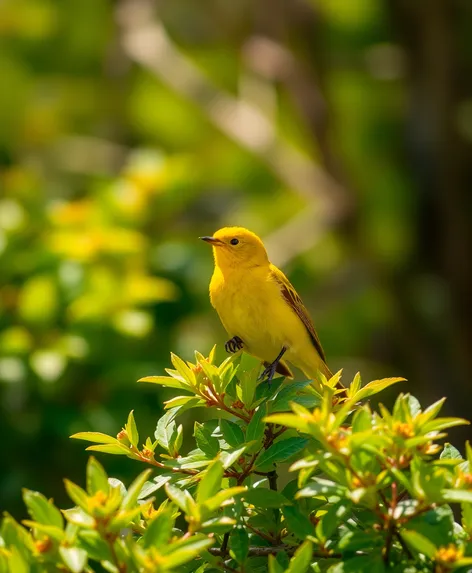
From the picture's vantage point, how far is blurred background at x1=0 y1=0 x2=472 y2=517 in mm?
5125

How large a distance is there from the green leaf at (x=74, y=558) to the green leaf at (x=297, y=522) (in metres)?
0.46

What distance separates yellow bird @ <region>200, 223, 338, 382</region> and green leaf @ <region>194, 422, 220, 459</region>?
1.11m

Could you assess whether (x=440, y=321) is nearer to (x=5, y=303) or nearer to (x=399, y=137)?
(x=399, y=137)

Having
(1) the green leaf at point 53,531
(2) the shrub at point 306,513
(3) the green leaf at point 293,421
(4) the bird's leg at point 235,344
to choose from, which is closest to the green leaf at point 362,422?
(2) the shrub at point 306,513

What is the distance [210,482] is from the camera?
1994mm

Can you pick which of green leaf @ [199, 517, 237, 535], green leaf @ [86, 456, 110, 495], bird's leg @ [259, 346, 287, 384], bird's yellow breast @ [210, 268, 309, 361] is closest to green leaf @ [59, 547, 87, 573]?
green leaf @ [86, 456, 110, 495]

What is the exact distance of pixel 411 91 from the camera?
345 inches

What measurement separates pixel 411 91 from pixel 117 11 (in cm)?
318

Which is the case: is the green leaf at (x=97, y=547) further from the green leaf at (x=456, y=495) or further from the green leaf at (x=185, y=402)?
the green leaf at (x=456, y=495)

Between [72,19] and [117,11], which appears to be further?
[72,19]

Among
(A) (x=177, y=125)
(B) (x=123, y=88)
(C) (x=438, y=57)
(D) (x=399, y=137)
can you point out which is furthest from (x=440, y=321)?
(B) (x=123, y=88)

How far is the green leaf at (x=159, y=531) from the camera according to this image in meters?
1.91

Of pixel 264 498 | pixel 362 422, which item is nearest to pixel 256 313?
pixel 264 498

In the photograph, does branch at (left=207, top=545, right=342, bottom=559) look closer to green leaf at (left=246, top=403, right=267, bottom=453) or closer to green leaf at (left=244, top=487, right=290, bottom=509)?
green leaf at (left=244, top=487, right=290, bottom=509)
